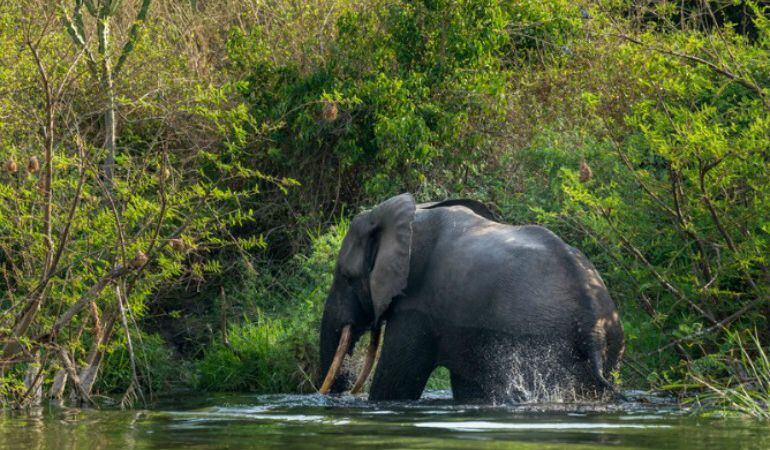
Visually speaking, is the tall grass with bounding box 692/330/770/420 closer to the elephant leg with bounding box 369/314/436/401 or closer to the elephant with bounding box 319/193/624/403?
the elephant with bounding box 319/193/624/403

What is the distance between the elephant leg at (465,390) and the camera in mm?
9391

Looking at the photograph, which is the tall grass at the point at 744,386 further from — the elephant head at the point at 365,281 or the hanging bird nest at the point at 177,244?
the hanging bird nest at the point at 177,244

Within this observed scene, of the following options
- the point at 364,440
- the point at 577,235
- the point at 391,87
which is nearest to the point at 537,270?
the point at 364,440

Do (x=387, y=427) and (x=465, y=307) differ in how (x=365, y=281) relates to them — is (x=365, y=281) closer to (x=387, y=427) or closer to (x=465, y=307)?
(x=465, y=307)

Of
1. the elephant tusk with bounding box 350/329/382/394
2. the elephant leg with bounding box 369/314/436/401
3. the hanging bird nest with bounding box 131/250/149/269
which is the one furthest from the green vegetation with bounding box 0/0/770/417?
the elephant leg with bounding box 369/314/436/401

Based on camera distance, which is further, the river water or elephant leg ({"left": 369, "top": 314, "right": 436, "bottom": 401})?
elephant leg ({"left": 369, "top": 314, "right": 436, "bottom": 401})

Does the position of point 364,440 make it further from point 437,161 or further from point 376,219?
point 437,161

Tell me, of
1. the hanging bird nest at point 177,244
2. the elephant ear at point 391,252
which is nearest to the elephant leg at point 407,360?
the elephant ear at point 391,252

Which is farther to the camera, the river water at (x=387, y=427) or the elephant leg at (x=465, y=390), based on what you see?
the elephant leg at (x=465, y=390)

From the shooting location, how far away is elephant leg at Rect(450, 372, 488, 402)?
30.8 ft

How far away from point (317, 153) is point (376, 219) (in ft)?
16.1

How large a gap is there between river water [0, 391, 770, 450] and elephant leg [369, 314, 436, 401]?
289mm

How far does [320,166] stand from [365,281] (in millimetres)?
4920

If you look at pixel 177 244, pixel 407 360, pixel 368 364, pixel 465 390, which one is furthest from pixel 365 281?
pixel 177 244
